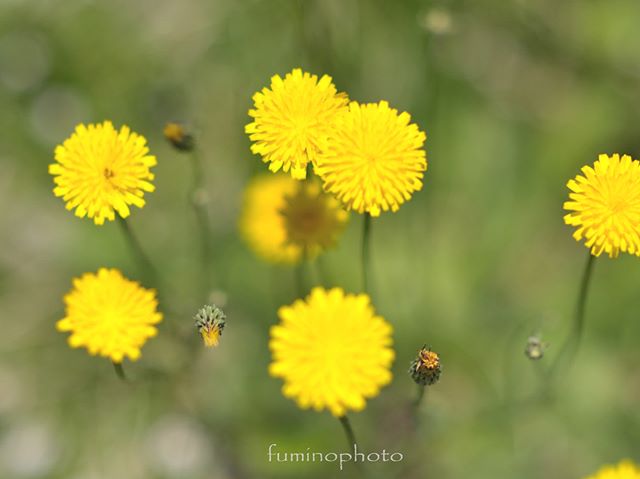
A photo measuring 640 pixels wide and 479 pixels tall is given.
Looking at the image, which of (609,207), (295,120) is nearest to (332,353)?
(295,120)

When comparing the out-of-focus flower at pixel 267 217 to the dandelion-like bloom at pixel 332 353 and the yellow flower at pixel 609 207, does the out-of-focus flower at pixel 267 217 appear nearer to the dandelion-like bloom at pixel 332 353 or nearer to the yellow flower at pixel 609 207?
the dandelion-like bloom at pixel 332 353

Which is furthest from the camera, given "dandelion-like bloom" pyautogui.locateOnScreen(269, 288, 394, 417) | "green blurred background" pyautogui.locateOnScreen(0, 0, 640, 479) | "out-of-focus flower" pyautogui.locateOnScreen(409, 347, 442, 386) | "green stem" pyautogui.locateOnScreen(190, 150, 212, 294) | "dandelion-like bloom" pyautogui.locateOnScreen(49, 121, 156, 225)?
"green blurred background" pyautogui.locateOnScreen(0, 0, 640, 479)

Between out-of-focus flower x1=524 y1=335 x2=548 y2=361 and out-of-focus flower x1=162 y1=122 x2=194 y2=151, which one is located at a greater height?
out-of-focus flower x1=162 y1=122 x2=194 y2=151

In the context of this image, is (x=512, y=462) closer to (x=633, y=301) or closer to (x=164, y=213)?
(x=633, y=301)

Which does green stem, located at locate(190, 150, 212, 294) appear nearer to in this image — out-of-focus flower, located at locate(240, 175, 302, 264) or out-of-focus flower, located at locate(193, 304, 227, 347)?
out-of-focus flower, located at locate(240, 175, 302, 264)

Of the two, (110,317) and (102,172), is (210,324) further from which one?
(102,172)

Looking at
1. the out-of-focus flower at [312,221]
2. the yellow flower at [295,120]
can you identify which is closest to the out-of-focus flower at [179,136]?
the yellow flower at [295,120]

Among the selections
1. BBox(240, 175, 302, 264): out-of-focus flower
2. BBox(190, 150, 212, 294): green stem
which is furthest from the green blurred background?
BBox(240, 175, 302, 264): out-of-focus flower
